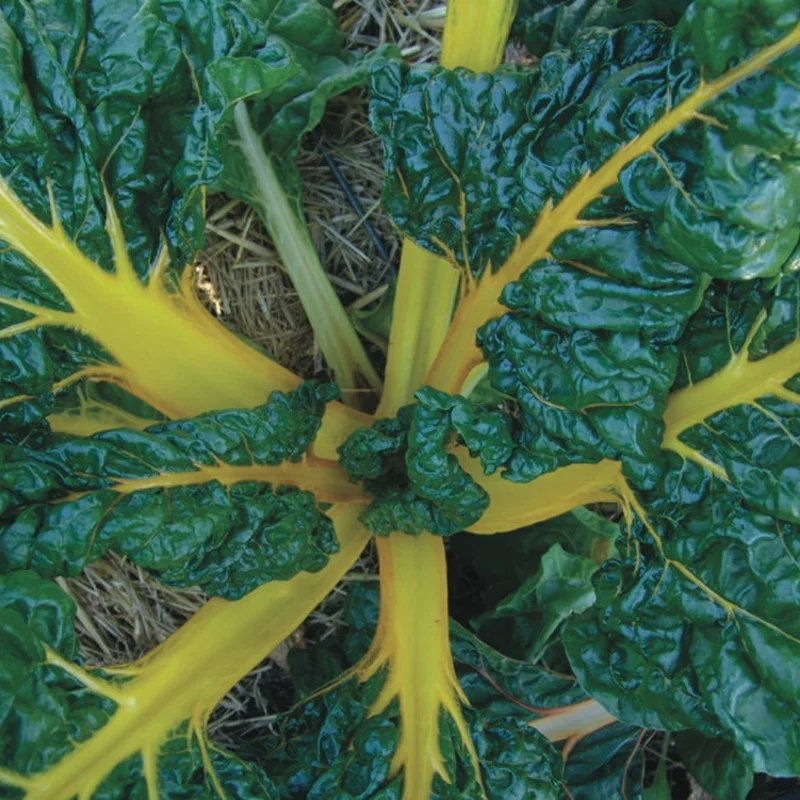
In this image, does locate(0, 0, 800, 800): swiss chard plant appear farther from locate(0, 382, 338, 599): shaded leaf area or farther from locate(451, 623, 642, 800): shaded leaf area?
locate(451, 623, 642, 800): shaded leaf area

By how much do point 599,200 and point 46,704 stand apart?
1.22 m

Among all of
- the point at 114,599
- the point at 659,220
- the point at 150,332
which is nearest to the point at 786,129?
the point at 659,220

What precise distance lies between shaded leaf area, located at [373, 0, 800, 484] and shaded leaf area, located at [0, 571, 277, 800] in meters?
0.84

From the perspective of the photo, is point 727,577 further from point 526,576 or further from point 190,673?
point 190,673

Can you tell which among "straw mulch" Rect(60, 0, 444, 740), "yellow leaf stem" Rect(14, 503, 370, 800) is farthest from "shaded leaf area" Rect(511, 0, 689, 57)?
"yellow leaf stem" Rect(14, 503, 370, 800)

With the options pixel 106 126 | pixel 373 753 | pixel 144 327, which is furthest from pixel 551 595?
pixel 106 126

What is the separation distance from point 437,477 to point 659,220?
644mm

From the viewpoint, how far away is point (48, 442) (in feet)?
5.86

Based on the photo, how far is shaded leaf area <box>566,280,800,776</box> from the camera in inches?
58.6

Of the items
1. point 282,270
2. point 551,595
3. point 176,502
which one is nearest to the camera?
point 176,502

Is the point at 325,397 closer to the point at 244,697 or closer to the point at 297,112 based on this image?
the point at 297,112

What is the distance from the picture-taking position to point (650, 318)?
1463mm

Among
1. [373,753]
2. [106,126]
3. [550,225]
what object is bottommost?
[373,753]

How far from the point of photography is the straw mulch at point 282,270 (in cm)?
234
